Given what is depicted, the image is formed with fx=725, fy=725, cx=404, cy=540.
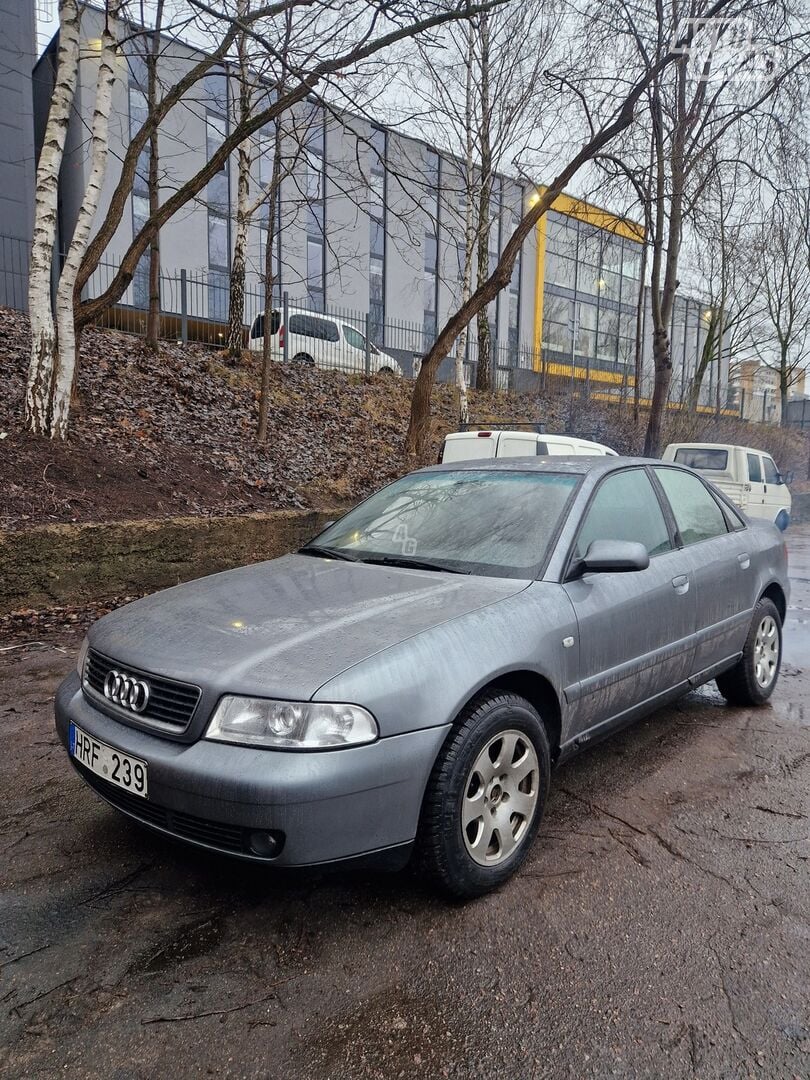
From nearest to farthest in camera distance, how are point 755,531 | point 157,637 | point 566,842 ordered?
point 157,637, point 566,842, point 755,531

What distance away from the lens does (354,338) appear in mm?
17938

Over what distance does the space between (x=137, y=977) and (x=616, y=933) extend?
4.87 ft

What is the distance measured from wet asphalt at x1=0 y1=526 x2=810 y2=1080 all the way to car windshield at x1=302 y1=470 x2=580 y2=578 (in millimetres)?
1164

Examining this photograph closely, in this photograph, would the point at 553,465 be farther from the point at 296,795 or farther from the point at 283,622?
the point at 296,795

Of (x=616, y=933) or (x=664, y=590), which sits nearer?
(x=616, y=933)

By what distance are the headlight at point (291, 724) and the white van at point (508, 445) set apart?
20.7 feet

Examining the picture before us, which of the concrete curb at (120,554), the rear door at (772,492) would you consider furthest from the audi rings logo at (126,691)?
the rear door at (772,492)

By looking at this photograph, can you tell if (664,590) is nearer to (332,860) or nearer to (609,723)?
(609,723)

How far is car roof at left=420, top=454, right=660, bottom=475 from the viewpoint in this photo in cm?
362

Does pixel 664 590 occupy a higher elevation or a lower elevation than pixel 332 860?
higher

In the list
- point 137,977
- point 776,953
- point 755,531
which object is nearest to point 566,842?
point 776,953

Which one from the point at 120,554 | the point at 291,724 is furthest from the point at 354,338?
the point at 291,724

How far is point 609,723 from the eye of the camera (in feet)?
10.5

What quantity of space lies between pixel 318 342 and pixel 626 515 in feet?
47.7
